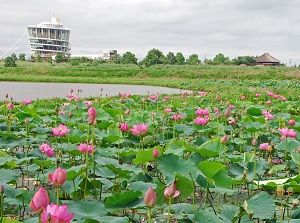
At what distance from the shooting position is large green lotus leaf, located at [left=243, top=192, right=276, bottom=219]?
174 centimetres

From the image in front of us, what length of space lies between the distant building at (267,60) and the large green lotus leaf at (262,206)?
5255 centimetres

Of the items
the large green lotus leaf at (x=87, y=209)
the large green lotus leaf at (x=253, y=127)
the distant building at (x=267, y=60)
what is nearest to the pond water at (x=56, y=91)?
the large green lotus leaf at (x=253, y=127)

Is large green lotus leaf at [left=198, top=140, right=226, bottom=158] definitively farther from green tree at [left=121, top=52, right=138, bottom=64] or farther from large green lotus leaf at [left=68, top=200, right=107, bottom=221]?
green tree at [left=121, top=52, right=138, bottom=64]

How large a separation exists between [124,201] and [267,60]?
175 feet

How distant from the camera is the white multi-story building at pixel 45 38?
82000mm

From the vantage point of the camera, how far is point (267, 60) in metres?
52.6

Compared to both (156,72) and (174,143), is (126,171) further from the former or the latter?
(156,72)

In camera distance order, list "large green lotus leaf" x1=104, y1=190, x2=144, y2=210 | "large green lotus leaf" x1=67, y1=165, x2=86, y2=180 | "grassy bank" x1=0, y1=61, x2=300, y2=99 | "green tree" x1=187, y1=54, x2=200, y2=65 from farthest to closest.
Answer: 1. "green tree" x1=187, y1=54, x2=200, y2=65
2. "grassy bank" x1=0, y1=61, x2=300, y2=99
3. "large green lotus leaf" x1=67, y1=165, x2=86, y2=180
4. "large green lotus leaf" x1=104, y1=190, x2=144, y2=210

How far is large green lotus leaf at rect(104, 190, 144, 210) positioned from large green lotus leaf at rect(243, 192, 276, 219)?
453 millimetres

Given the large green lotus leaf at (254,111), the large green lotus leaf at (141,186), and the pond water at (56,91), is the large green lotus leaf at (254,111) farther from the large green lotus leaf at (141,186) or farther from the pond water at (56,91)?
the pond water at (56,91)

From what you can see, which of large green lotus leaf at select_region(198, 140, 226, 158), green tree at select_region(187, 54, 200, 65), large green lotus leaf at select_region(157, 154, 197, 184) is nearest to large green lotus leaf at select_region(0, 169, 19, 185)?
large green lotus leaf at select_region(157, 154, 197, 184)

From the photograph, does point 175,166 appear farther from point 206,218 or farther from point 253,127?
point 253,127

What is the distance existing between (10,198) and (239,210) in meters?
1.01

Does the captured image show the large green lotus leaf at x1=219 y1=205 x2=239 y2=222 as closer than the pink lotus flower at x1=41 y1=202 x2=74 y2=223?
No
